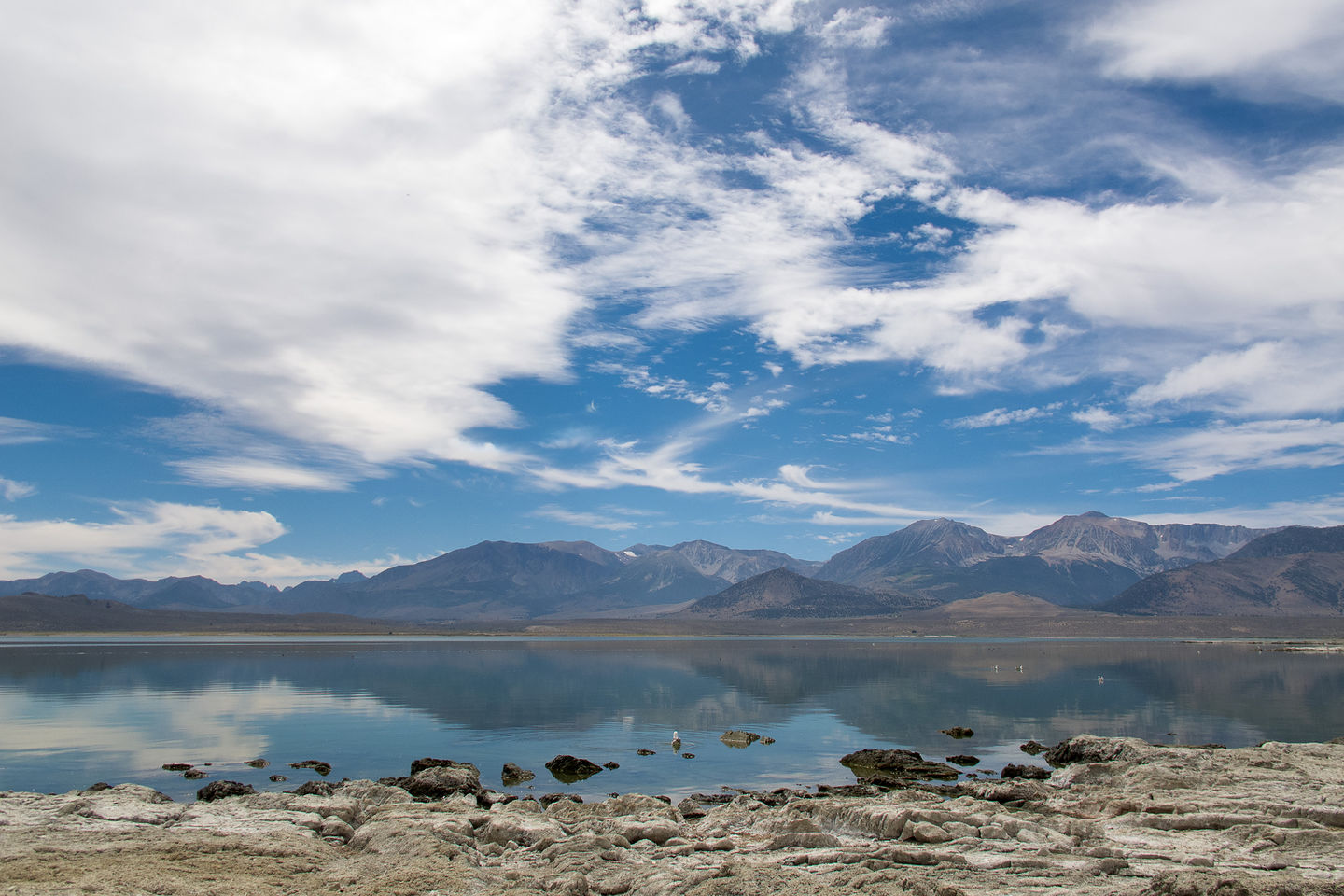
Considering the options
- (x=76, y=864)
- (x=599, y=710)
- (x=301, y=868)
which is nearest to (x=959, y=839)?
(x=301, y=868)

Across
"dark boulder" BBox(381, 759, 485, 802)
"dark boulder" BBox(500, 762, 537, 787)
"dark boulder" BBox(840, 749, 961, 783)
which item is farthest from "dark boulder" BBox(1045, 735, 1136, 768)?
"dark boulder" BBox(381, 759, 485, 802)

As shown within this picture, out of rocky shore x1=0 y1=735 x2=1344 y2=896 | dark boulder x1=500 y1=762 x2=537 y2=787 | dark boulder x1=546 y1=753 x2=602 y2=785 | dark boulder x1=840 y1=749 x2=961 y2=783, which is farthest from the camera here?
dark boulder x1=546 y1=753 x2=602 y2=785

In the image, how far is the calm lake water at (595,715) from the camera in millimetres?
31750

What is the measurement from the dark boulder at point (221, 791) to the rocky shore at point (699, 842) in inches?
44.4

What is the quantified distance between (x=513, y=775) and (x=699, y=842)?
13.3 metres

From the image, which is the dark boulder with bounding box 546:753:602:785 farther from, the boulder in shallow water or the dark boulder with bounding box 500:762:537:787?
the boulder in shallow water

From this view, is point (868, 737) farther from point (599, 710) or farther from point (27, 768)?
point (27, 768)

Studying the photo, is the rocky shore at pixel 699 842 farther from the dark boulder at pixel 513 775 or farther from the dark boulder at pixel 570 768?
the dark boulder at pixel 570 768

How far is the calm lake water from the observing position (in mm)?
31750

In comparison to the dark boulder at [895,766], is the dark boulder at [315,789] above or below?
above

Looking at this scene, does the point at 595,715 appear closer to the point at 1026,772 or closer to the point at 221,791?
the point at 1026,772

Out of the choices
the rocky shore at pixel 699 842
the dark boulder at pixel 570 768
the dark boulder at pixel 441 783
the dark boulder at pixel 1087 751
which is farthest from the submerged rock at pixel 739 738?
the dark boulder at pixel 441 783

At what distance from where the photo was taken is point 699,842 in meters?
17.8

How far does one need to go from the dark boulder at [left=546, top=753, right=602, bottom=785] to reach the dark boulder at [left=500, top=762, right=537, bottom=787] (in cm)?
93
